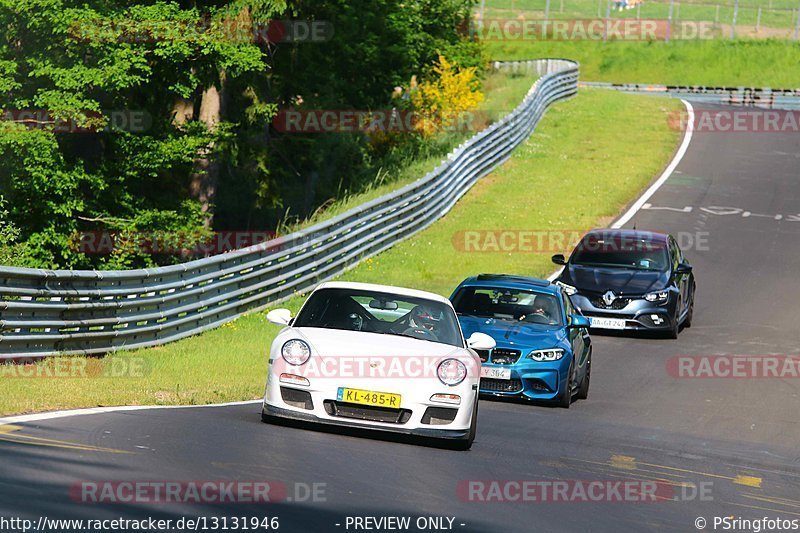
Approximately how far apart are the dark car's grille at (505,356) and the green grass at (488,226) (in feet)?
9.31

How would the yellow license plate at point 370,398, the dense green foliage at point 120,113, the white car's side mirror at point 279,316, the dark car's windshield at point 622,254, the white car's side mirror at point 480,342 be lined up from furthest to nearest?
the dense green foliage at point 120,113
the dark car's windshield at point 622,254
the white car's side mirror at point 480,342
the white car's side mirror at point 279,316
the yellow license plate at point 370,398

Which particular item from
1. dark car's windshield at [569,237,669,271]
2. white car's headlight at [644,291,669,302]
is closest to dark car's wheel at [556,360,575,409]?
white car's headlight at [644,291,669,302]

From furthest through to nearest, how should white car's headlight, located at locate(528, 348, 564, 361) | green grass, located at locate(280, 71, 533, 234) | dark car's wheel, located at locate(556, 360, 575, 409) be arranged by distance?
1. green grass, located at locate(280, 71, 533, 234)
2. dark car's wheel, located at locate(556, 360, 575, 409)
3. white car's headlight, located at locate(528, 348, 564, 361)

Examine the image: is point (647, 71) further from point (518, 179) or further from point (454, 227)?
point (454, 227)

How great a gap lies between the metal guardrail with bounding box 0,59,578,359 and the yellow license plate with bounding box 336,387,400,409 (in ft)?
15.6

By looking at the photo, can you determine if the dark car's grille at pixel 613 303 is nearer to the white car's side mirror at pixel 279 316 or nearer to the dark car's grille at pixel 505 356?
the dark car's grille at pixel 505 356

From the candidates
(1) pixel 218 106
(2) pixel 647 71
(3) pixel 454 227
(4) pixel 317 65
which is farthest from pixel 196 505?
(2) pixel 647 71

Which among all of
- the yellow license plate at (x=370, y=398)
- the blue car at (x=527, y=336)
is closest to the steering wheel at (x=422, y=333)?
the yellow license plate at (x=370, y=398)

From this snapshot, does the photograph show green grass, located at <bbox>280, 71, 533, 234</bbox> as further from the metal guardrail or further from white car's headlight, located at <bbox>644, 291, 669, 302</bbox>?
white car's headlight, located at <bbox>644, 291, 669, 302</bbox>

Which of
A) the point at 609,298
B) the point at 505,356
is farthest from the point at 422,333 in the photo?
the point at 609,298

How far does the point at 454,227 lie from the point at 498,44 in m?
68.7

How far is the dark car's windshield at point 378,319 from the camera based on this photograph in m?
12.0

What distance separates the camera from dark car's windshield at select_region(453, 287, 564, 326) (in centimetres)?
1609

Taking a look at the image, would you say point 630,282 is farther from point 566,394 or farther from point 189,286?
point 189,286
